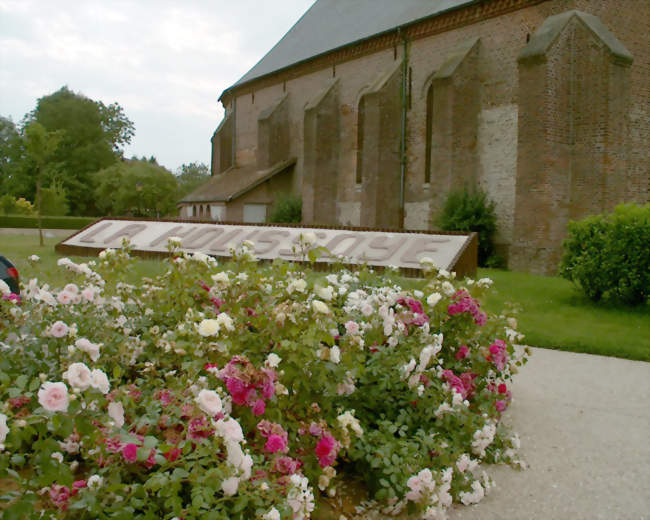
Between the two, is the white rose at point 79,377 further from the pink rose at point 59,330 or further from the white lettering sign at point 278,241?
the white lettering sign at point 278,241

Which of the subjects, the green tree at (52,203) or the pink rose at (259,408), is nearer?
the pink rose at (259,408)

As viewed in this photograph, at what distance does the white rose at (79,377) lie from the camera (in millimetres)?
1993

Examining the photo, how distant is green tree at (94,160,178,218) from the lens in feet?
147

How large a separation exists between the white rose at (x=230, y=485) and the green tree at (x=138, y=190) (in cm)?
4489

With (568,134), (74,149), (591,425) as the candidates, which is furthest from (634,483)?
(74,149)

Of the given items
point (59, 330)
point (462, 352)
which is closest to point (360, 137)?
point (462, 352)

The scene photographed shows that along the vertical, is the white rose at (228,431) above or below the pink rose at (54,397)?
below

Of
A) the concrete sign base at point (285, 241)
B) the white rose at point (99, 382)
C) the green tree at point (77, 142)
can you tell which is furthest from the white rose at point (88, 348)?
the green tree at point (77, 142)

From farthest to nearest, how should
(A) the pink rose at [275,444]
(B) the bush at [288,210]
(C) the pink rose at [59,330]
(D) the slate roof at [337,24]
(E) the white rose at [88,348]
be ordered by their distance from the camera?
(B) the bush at [288,210] → (D) the slate roof at [337,24] → (C) the pink rose at [59,330] → (E) the white rose at [88,348] → (A) the pink rose at [275,444]

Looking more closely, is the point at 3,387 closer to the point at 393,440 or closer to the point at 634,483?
the point at 393,440

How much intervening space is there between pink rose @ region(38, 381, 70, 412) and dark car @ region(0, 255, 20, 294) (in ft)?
12.3

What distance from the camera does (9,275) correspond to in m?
5.37

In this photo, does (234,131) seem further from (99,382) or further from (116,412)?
(99,382)

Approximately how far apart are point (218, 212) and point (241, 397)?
93.5 ft
